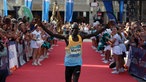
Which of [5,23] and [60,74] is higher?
[5,23]

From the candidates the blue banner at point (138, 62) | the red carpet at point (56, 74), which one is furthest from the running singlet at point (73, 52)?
the blue banner at point (138, 62)

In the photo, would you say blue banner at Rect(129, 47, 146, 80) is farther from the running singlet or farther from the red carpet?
the running singlet

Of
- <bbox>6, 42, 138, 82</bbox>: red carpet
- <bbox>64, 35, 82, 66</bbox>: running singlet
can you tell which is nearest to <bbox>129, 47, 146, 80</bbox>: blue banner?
<bbox>6, 42, 138, 82</bbox>: red carpet

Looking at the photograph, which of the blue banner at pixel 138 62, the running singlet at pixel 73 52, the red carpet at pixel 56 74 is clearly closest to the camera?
the running singlet at pixel 73 52

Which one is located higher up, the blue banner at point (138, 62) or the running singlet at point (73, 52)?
the running singlet at point (73, 52)

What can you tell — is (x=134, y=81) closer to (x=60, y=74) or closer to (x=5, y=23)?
(x=60, y=74)

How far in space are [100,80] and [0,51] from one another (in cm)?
350

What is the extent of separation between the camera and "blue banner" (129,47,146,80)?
11.5 meters

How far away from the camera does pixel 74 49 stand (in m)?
7.90

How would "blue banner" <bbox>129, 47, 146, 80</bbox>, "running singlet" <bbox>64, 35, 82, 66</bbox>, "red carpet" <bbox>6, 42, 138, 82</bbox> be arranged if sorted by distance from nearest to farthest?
"running singlet" <bbox>64, 35, 82, 66</bbox> < "red carpet" <bbox>6, 42, 138, 82</bbox> < "blue banner" <bbox>129, 47, 146, 80</bbox>

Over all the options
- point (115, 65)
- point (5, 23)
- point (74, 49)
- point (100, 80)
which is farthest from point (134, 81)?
Result: point (5, 23)

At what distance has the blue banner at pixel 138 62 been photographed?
11492 mm

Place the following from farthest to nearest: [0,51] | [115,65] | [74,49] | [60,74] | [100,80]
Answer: [115,65]
[60,74]
[100,80]
[0,51]
[74,49]

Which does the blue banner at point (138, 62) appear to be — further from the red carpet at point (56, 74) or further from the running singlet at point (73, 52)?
the running singlet at point (73, 52)
